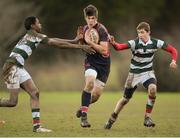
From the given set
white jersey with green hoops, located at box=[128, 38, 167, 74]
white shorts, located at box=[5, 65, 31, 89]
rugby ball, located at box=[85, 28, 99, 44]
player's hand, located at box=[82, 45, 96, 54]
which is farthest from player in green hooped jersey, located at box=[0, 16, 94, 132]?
white jersey with green hoops, located at box=[128, 38, 167, 74]

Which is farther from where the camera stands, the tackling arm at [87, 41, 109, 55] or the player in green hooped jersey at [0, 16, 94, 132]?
the tackling arm at [87, 41, 109, 55]

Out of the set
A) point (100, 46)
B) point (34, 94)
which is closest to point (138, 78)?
point (100, 46)

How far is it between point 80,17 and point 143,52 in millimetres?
23341

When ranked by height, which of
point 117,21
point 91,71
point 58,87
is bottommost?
point 91,71

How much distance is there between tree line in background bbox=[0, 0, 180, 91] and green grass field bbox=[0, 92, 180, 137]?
1025cm

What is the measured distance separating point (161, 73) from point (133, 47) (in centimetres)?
1766

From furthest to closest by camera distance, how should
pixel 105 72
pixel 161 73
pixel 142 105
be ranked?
pixel 161 73, pixel 142 105, pixel 105 72

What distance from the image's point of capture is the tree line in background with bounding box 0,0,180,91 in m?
34.7

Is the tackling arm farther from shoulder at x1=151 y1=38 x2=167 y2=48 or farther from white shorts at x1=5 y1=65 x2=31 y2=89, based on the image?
white shorts at x1=5 y1=65 x2=31 y2=89

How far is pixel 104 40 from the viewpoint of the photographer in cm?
1445

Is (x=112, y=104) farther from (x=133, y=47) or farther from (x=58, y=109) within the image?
(x=133, y=47)

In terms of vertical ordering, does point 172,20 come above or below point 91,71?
above

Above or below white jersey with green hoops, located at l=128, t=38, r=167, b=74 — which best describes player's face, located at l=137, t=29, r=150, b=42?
above

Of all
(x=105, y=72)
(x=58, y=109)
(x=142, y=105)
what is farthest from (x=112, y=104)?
(x=105, y=72)
